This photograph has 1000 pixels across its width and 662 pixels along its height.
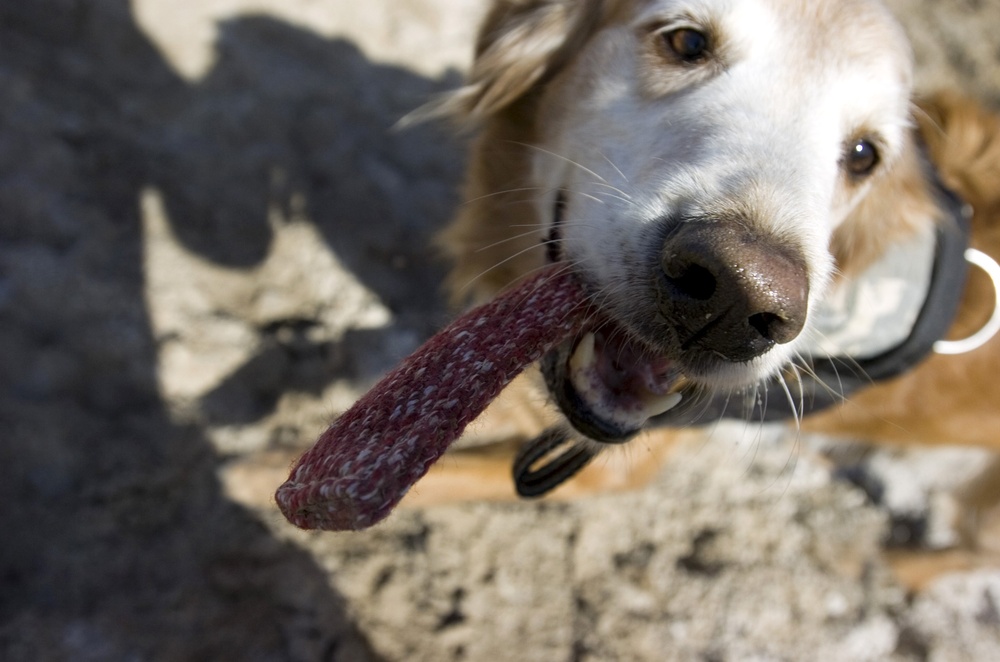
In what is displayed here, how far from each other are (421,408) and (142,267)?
182 centimetres

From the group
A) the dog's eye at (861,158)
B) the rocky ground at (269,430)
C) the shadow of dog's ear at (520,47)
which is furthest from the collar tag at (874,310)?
the shadow of dog's ear at (520,47)

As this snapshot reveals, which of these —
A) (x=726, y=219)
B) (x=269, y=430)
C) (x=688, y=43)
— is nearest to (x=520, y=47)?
(x=688, y=43)

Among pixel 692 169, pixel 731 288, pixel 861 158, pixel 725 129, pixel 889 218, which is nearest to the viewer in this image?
pixel 731 288

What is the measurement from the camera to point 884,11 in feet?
6.26

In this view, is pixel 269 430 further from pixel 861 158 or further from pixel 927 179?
pixel 927 179

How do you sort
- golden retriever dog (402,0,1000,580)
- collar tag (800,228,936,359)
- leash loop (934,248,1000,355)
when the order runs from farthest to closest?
leash loop (934,248,1000,355), collar tag (800,228,936,359), golden retriever dog (402,0,1000,580)

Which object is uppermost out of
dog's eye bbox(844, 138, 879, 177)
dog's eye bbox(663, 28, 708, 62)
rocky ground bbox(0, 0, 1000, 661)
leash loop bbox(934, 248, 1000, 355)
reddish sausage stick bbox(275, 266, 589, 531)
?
dog's eye bbox(663, 28, 708, 62)

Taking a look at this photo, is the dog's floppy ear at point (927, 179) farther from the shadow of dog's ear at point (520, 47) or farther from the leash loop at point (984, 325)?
the shadow of dog's ear at point (520, 47)

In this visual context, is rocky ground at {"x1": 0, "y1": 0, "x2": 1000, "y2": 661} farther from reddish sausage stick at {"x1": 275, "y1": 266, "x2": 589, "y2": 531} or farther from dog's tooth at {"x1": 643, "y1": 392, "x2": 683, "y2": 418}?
reddish sausage stick at {"x1": 275, "y1": 266, "x2": 589, "y2": 531}

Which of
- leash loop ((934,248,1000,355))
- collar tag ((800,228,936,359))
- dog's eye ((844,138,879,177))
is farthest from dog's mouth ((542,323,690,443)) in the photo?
leash loop ((934,248,1000,355))

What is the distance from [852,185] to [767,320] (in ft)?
3.10

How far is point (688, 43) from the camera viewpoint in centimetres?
173

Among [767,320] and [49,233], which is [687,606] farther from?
[49,233]

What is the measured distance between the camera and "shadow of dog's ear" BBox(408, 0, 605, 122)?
2.05 meters
